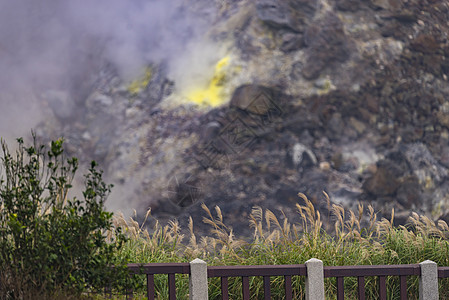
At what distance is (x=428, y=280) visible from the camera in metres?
5.86

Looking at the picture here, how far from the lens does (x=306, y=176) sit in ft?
45.3

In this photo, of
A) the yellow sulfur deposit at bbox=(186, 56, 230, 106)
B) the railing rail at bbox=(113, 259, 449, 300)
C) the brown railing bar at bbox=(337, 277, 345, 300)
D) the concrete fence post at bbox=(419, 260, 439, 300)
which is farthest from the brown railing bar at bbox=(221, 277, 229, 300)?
→ the yellow sulfur deposit at bbox=(186, 56, 230, 106)

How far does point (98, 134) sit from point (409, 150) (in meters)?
8.42

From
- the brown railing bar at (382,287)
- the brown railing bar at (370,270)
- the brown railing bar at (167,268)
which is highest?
the brown railing bar at (167,268)

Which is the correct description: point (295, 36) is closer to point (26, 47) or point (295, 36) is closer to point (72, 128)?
point (72, 128)

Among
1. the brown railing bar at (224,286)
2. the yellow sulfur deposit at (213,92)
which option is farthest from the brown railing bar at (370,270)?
the yellow sulfur deposit at (213,92)

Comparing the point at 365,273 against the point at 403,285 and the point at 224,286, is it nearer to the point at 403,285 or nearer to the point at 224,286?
the point at 403,285

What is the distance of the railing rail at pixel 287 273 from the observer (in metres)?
5.44

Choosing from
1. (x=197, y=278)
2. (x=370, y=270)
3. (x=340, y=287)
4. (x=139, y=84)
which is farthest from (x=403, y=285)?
(x=139, y=84)

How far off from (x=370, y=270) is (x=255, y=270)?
121 cm

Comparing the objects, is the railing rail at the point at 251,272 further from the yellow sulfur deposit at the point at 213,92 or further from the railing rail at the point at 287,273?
the yellow sulfur deposit at the point at 213,92

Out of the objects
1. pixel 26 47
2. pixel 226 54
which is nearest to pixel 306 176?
pixel 226 54

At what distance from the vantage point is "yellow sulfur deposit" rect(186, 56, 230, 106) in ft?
48.2

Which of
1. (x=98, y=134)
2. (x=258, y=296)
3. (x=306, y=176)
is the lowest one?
(x=258, y=296)
